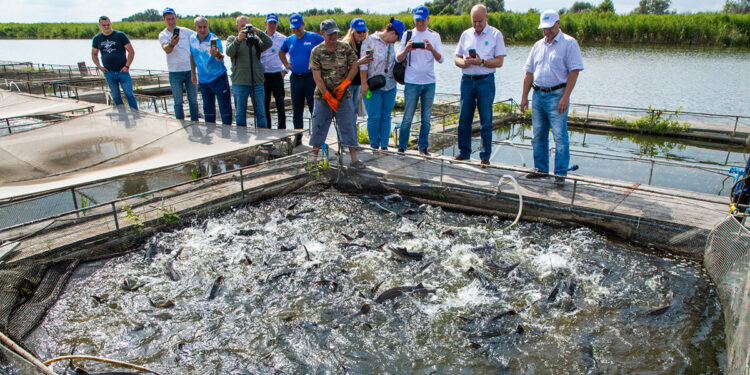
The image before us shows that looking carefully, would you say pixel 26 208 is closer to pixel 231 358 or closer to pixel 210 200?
pixel 210 200

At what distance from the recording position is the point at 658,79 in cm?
2702

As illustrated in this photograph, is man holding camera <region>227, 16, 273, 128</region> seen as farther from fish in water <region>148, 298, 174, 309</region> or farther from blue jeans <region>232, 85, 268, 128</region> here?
fish in water <region>148, 298, 174, 309</region>

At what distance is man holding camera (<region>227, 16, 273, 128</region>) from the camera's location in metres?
9.36

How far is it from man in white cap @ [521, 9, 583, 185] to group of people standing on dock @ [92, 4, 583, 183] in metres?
0.02

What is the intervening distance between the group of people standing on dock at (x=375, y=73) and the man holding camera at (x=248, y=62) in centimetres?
2

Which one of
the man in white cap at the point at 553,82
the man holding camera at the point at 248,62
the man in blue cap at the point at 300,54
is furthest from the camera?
the man holding camera at the point at 248,62

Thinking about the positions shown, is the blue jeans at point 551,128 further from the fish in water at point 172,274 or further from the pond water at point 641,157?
the fish in water at point 172,274

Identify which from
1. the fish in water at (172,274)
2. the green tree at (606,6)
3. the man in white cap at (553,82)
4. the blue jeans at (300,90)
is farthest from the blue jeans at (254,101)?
the green tree at (606,6)

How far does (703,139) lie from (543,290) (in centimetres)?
1250

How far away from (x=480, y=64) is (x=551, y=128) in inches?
61.8

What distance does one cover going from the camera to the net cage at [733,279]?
12.9 feet

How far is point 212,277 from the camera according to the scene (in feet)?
19.3

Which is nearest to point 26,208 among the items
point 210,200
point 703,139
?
point 210,200

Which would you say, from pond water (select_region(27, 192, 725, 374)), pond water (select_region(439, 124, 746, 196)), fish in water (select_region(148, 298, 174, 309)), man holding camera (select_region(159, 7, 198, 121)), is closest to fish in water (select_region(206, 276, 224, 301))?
pond water (select_region(27, 192, 725, 374))
